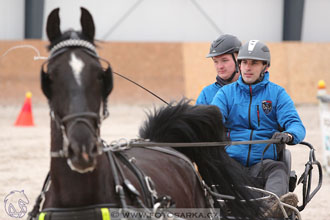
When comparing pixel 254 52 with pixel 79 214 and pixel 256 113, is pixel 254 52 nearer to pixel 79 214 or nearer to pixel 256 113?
pixel 256 113

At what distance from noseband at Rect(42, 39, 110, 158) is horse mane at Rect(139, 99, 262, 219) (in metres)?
1.17

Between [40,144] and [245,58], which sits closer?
[245,58]

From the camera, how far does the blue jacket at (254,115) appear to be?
3893mm

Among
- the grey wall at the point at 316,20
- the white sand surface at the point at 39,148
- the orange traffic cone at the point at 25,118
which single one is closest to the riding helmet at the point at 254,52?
the white sand surface at the point at 39,148

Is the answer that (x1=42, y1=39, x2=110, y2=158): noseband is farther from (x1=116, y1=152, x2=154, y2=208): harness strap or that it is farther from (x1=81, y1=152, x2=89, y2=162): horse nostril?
(x1=116, y1=152, x2=154, y2=208): harness strap

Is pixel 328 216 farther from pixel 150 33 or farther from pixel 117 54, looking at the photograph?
pixel 150 33

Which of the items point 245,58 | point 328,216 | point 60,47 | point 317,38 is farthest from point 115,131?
point 317,38

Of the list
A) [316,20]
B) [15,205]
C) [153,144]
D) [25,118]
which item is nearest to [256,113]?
[153,144]

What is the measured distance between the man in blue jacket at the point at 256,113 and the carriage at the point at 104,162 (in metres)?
0.26

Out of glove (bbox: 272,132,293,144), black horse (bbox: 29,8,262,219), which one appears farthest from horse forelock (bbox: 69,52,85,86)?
glove (bbox: 272,132,293,144)

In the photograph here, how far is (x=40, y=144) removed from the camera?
10156mm

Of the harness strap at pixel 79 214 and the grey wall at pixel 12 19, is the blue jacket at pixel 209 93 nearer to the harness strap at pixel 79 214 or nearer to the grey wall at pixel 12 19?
the harness strap at pixel 79 214

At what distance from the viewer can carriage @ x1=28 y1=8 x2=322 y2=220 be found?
7.95ft

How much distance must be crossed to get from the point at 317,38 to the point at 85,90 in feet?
59.4
